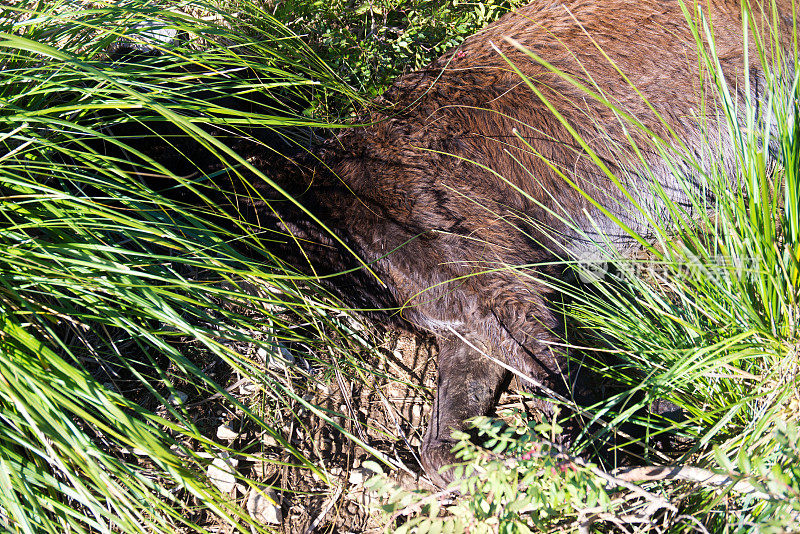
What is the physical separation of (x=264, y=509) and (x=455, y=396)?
0.98 metres

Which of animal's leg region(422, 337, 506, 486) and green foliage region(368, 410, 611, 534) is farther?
animal's leg region(422, 337, 506, 486)

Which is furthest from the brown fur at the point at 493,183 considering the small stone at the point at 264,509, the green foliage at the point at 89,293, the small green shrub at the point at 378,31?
the small green shrub at the point at 378,31

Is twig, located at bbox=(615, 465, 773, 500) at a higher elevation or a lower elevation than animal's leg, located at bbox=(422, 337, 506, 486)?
higher

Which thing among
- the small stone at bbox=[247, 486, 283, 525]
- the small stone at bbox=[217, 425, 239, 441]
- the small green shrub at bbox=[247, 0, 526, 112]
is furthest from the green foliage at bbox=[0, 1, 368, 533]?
the small green shrub at bbox=[247, 0, 526, 112]

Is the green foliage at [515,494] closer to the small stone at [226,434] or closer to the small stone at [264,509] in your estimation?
the small stone at [264,509]

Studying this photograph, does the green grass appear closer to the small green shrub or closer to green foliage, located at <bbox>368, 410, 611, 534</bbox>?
green foliage, located at <bbox>368, 410, 611, 534</bbox>

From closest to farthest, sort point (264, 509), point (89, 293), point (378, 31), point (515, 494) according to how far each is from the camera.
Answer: point (515, 494) < point (89, 293) < point (264, 509) < point (378, 31)

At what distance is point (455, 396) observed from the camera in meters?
2.46

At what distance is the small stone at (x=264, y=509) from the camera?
2262 mm

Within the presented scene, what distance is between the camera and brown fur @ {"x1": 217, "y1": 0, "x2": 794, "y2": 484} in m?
2.37

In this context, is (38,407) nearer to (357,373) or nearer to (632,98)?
(357,373)

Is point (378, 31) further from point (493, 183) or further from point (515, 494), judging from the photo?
point (515, 494)

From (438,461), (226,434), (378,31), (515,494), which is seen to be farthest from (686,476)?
(378,31)

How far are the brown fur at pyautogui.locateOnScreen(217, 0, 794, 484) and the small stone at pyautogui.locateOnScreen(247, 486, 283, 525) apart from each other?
0.68m
